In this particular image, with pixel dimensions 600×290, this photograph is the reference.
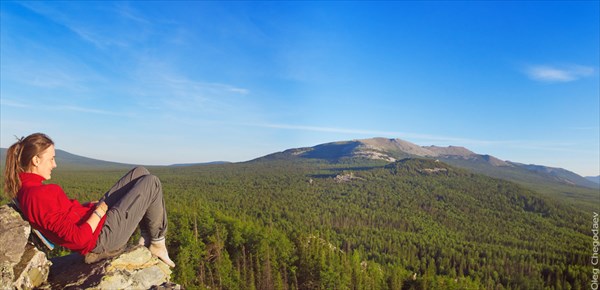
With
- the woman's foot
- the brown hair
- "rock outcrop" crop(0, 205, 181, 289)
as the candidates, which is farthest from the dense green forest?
the brown hair

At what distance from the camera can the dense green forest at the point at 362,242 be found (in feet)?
161

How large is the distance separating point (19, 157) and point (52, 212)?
101 cm

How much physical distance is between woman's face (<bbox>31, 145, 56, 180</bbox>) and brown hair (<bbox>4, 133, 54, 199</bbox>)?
6 cm

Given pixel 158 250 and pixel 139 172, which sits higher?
pixel 139 172

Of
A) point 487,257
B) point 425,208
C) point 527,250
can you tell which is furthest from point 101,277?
point 425,208

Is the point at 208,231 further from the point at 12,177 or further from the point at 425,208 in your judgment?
the point at 425,208

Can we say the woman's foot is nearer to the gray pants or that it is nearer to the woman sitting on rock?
the gray pants

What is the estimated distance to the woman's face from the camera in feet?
16.7

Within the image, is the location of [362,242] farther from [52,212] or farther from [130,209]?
[52,212]

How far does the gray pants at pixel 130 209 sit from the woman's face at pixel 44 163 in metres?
1.07

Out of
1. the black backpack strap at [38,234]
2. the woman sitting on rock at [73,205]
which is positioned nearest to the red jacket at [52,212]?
the woman sitting on rock at [73,205]

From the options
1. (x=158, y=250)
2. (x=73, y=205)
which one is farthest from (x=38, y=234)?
(x=158, y=250)

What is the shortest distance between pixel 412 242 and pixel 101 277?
438 ft

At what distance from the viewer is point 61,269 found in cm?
621
